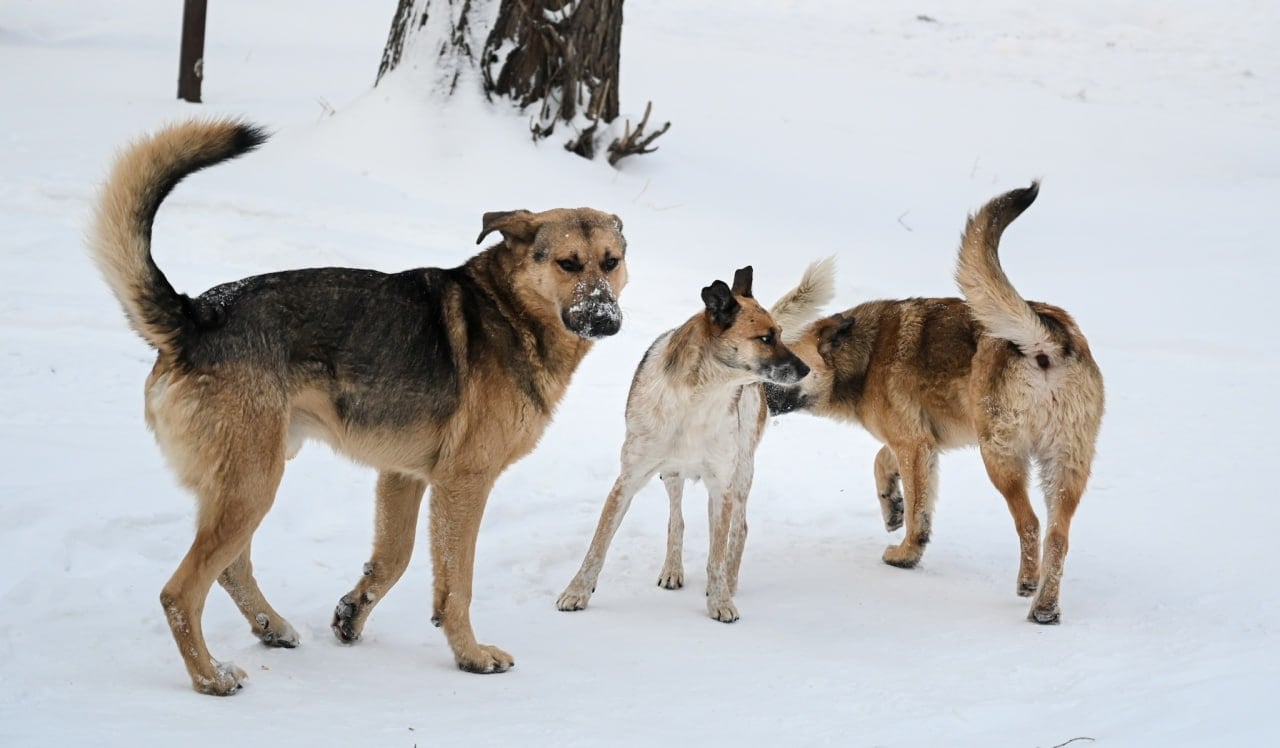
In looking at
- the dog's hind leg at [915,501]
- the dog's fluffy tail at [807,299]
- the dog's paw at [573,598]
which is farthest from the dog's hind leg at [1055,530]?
the dog's paw at [573,598]

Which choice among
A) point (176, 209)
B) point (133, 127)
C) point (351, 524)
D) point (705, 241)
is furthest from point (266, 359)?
point (133, 127)

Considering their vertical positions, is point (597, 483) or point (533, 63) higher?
point (533, 63)

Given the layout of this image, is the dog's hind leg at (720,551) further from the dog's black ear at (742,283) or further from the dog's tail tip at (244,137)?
the dog's tail tip at (244,137)

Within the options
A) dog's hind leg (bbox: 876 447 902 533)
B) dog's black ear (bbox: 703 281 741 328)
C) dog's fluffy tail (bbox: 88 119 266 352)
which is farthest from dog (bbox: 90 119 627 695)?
dog's hind leg (bbox: 876 447 902 533)

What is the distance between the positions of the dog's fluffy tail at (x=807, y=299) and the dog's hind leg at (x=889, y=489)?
92cm

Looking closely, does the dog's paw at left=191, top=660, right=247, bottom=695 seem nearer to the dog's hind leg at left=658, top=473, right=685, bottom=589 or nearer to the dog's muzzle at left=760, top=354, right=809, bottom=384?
the dog's hind leg at left=658, top=473, right=685, bottom=589

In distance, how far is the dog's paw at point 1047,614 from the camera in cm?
536

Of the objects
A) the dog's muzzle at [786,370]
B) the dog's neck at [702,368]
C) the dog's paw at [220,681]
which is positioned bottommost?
the dog's paw at [220,681]

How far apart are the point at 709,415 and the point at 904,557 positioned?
5.23 ft

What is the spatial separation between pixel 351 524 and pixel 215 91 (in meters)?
9.04

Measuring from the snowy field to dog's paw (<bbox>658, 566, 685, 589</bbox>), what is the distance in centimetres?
9

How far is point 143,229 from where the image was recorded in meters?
4.01

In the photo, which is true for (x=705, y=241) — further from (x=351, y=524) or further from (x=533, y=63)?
(x=351, y=524)

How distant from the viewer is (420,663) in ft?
15.2
